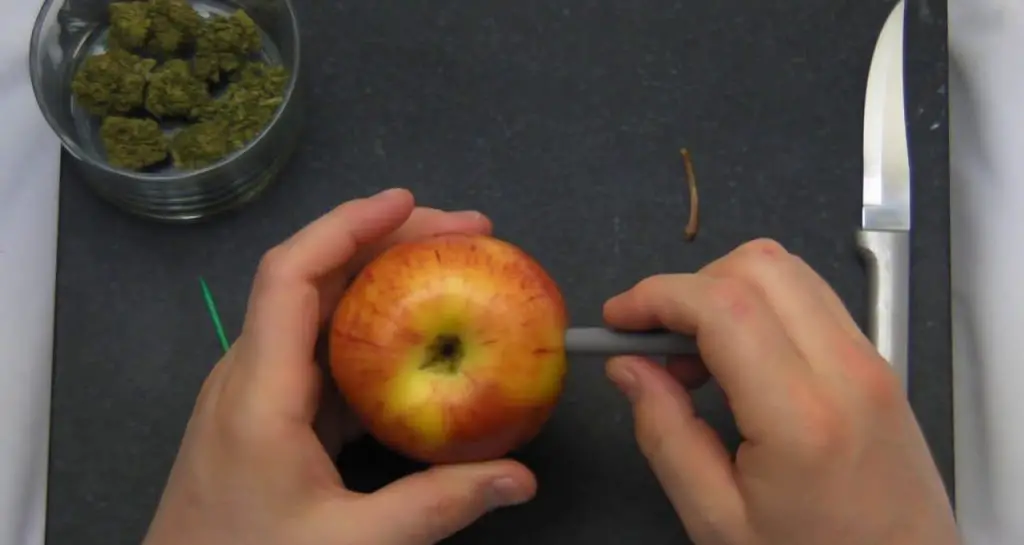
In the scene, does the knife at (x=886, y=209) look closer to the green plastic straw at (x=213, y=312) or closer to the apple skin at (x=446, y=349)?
the apple skin at (x=446, y=349)

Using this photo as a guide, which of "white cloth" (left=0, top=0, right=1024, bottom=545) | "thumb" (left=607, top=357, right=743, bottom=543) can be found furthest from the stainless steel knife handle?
"thumb" (left=607, top=357, right=743, bottom=543)

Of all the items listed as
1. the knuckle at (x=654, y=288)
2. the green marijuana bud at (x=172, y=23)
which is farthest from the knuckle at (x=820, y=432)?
the green marijuana bud at (x=172, y=23)

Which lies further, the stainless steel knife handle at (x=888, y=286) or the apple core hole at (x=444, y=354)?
the stainless steel knife handle at (x=888, y=286)

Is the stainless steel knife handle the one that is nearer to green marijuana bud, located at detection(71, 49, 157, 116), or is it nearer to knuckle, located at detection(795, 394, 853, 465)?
knuckle, located at detection(795, 394, 853, 465)

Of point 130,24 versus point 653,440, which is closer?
point 653,440

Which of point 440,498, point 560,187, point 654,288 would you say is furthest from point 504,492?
point 560,187

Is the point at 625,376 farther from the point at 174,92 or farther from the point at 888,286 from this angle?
the point at 174,92

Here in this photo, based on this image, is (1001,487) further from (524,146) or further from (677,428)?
(524,146)
